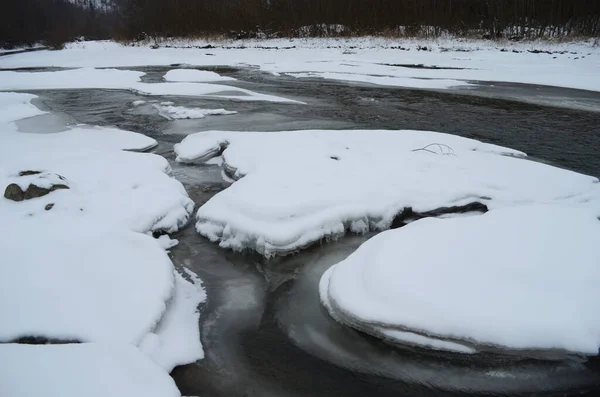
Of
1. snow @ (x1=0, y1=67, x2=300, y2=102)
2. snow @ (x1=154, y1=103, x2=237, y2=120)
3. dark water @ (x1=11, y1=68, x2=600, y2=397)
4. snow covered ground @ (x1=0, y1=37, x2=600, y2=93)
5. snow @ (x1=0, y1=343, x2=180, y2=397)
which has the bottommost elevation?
dark water @ (x1=11, y1=68, x2=600, y2=397)

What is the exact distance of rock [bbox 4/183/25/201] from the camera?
16.4ft

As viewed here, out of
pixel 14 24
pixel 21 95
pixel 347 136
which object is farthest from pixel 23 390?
pixel 14 24

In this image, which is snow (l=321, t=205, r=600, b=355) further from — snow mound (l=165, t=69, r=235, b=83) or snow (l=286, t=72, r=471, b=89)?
snow mound (l=165, t=69, r=235, b=83)

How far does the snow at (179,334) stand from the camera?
285cm

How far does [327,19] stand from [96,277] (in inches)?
1055

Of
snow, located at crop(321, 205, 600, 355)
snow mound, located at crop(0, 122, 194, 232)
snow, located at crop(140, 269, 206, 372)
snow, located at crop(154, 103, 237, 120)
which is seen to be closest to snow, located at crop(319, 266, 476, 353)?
snow, located at crop(321, 205, 600, 355)

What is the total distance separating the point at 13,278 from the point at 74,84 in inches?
532

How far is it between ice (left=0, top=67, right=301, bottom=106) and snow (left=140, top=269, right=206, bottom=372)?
8521 mm

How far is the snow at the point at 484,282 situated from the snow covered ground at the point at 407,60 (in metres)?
9.97

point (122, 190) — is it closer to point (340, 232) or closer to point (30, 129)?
point (340, 232)

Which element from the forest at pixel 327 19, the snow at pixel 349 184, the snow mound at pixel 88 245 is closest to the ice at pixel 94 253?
the snow mound at pixel 88 245

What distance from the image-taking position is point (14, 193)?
197 inches

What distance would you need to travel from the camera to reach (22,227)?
4402mm

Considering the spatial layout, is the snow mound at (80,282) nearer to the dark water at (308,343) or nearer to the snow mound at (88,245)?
the snow mound at (88,245)
